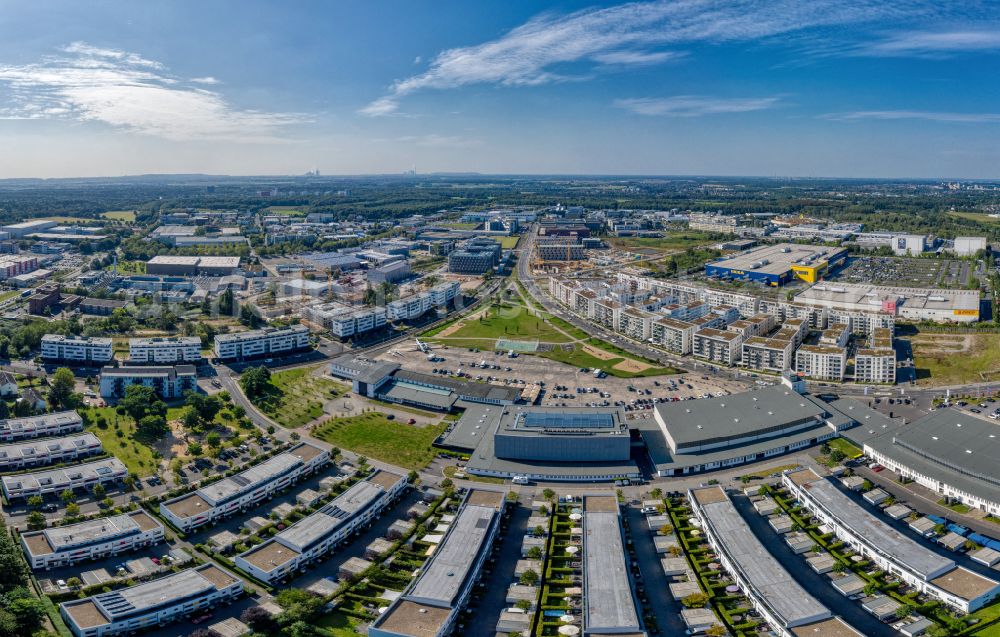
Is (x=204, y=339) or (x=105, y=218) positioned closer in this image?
(x=204, y=339)

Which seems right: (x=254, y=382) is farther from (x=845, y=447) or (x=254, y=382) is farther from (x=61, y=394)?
(x=845, y=447)

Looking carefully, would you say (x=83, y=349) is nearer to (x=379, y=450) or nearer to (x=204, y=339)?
(x=204, y=339)

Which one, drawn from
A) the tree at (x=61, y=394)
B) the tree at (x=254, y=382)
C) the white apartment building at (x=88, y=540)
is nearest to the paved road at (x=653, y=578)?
the white apartment building at (x=88, y=540)

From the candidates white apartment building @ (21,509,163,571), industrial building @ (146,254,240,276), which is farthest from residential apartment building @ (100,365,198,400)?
industrial building @ (146,254,240,276)

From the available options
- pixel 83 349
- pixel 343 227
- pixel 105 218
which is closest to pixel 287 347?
pixel 83 349

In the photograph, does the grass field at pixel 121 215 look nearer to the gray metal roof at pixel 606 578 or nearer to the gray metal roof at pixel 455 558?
the gray metal roof at pixel 455 558

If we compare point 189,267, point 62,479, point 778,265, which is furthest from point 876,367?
point 189,267

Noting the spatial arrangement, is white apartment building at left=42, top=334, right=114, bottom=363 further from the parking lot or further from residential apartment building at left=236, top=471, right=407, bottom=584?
residential apartment building at left=236, top=471, right=407, bottom=584
